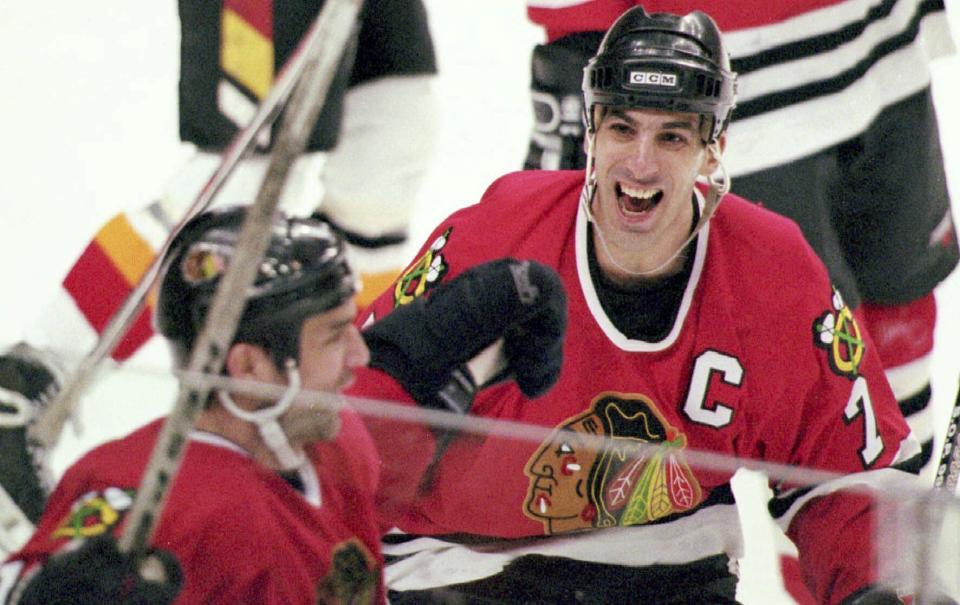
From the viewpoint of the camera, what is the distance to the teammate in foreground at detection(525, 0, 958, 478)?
2338 millimetres

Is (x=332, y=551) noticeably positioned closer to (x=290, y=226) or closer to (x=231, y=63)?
(x=290, y=226)

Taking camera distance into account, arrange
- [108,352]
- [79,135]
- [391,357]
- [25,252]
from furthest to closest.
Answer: [79,135], [25,252], [391,357], [108,352]

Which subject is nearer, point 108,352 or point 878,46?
point 108,352

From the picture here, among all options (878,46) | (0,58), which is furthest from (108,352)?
(0,58)

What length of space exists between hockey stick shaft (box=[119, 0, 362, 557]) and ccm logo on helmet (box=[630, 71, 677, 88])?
0.63 meters

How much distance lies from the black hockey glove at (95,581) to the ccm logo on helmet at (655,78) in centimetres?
80

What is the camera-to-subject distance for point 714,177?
1923 millimetres

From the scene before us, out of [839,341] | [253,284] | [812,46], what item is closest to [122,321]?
[253,284]

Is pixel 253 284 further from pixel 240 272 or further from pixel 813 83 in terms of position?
pixel 813 83

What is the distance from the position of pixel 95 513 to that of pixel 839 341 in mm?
890

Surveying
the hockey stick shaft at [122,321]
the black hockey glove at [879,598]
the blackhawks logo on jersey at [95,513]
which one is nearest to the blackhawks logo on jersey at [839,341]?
the black hockey glove at [879,598]

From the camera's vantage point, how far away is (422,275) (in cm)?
182

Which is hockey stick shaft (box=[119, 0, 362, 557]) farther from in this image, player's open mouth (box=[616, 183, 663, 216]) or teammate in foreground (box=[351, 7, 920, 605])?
player's open mouth (box=[616, 183, 663, 216])

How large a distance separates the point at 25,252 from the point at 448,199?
2.14 ft
